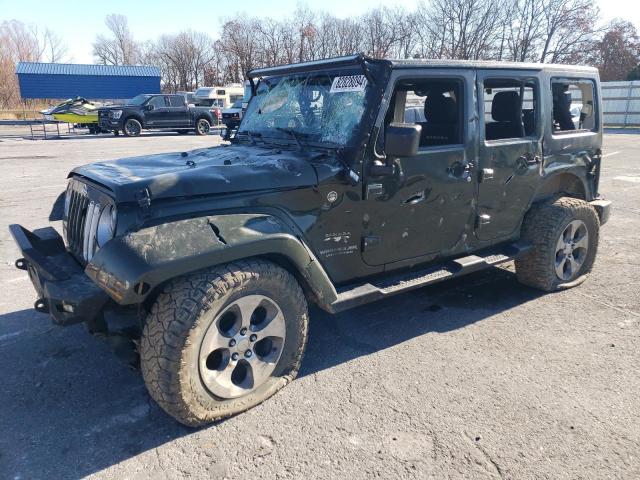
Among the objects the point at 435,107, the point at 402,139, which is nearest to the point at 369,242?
the point at 402,139

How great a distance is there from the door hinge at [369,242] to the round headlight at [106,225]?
1.60 metres

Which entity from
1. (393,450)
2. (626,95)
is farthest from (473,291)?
(626,95)

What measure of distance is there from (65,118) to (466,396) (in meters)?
26.3

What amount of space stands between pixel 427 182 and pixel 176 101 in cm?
2252

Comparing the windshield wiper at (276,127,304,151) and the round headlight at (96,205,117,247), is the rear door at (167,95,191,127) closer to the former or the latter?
the windshield wiper at (276,127,304,151)

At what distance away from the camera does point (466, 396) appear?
3.10 metres

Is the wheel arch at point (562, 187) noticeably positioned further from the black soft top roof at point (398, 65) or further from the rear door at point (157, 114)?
the rear door at point (157, 114)

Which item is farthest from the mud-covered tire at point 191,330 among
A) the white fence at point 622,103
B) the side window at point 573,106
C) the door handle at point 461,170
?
the white fence at point 622,103

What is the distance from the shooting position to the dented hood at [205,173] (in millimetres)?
2695

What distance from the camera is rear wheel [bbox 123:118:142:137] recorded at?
22578mm

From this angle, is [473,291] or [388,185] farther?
[473,291]

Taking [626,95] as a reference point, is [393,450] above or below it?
below

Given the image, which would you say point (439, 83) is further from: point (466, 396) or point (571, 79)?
point (466, 396)

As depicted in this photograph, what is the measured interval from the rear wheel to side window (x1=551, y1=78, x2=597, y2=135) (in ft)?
70.0
